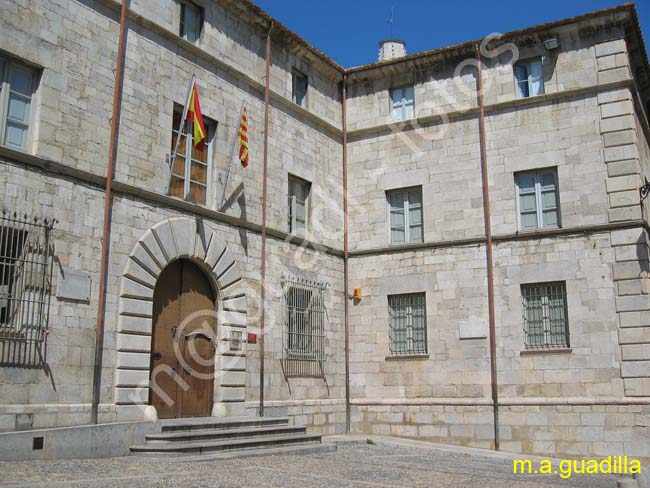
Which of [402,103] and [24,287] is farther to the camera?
[402,103]

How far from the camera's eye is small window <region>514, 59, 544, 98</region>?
594 inches

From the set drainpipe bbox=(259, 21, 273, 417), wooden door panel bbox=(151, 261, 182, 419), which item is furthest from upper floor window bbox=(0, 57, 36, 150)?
drainpipe bbox=(259, 21, 273, 417)

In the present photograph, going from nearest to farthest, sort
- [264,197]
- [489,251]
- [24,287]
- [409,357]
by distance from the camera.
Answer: [24,287], [264,197], [489,251], [409,357]

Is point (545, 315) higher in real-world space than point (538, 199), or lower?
lower

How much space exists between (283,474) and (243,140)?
6887 millimetres

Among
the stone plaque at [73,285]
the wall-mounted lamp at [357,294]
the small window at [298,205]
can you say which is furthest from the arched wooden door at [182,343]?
the wall-mounted lamp at [357,294]

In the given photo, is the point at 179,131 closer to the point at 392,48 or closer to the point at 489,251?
the point at 489,251

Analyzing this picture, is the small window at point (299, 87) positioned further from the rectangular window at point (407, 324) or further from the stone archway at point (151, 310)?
the rectangular window at point (407, 324)

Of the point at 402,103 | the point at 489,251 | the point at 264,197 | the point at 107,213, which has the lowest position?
the point at 107,213

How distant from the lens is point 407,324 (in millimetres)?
15422

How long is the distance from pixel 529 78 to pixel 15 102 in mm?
9884

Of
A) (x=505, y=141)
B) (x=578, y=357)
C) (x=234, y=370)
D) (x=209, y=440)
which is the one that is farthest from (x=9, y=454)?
(x=505, y=141)

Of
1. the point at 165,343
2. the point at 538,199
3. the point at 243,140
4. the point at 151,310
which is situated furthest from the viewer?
the point at 538,199

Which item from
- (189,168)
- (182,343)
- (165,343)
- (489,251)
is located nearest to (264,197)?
(189,168)
